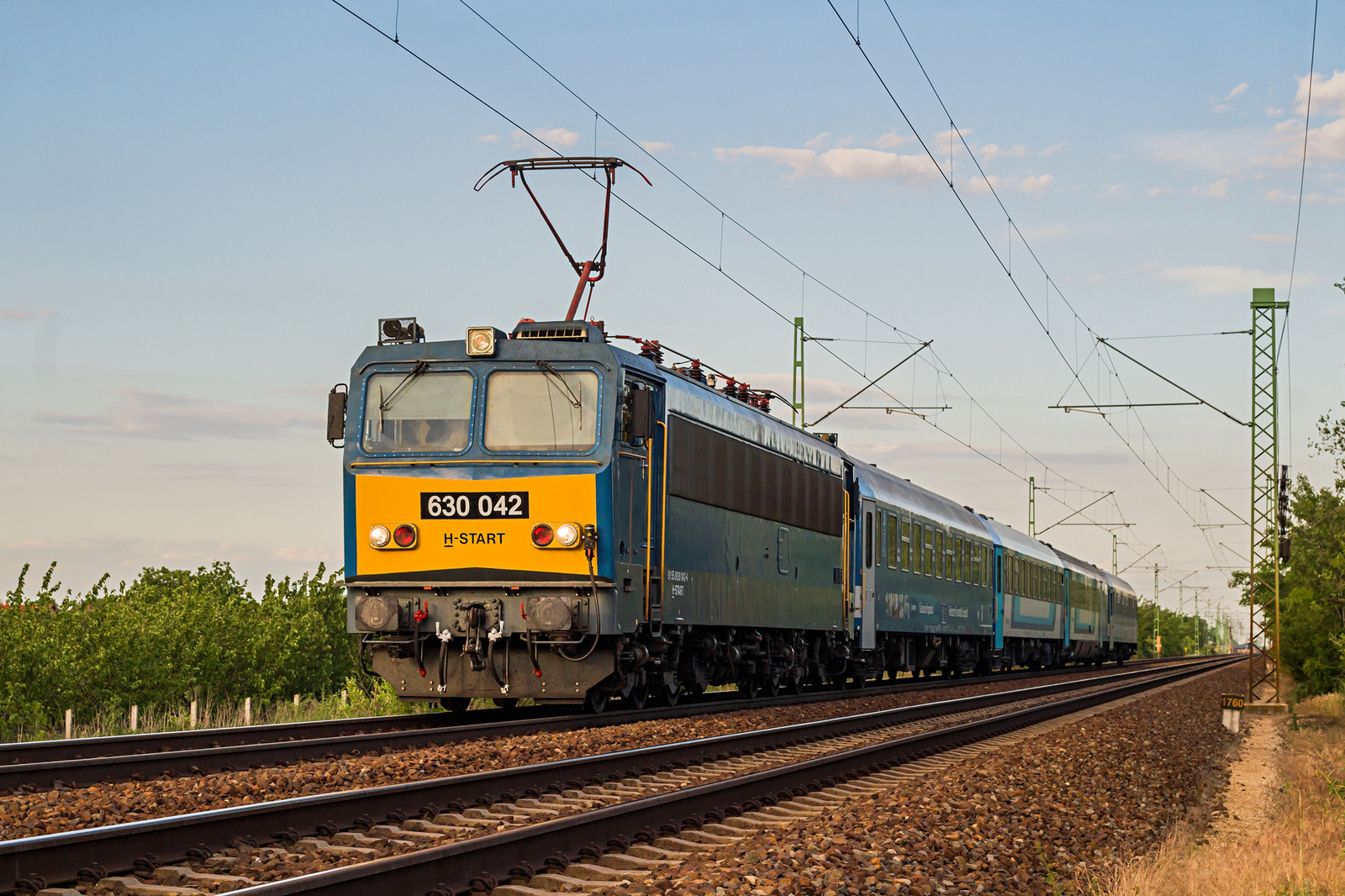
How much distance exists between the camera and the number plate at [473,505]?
14602 millimetres

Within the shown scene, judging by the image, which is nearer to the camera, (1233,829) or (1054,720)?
(1233,829)

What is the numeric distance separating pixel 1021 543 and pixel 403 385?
29602 millimetres

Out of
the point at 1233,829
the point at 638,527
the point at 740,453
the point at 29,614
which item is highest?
the point at 740,453

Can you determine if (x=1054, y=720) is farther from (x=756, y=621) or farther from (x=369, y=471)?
(x=369, y=471)

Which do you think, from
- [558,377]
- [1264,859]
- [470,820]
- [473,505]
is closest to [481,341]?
[558,377]

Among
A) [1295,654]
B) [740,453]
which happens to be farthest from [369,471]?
[1295,654]

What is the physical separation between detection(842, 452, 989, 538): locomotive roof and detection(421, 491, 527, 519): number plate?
11.0 m

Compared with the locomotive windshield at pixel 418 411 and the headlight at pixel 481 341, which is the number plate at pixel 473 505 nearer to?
the locomotive windshield at pixel 418 411

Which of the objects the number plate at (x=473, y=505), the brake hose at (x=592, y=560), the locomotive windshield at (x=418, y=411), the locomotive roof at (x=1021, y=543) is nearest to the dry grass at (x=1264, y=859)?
the brake hose at (x=592, y=560)

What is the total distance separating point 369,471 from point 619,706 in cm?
543

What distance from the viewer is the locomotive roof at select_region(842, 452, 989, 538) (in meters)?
25.6

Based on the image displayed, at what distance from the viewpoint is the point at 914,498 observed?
29438mm

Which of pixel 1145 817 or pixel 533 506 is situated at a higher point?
pixel 533 506

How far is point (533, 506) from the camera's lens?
14.6m
